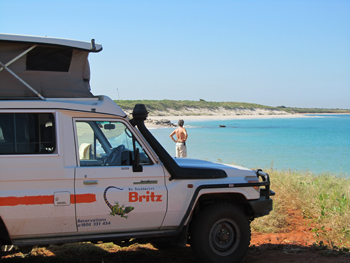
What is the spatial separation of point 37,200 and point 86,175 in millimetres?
597

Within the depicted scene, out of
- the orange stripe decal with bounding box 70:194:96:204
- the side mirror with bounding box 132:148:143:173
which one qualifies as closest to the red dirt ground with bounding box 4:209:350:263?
the orange stripe decal with bounding box 70:194:96:204

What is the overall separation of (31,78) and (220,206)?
2926mm

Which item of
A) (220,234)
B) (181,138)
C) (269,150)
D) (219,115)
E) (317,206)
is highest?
(219,115)

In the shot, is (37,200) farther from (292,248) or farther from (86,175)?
(292,248)

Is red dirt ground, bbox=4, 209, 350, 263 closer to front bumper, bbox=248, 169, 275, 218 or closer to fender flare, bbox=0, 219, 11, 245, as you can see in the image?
front bumper, bbox=248, 169, 275, 218

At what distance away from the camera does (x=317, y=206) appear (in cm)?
765

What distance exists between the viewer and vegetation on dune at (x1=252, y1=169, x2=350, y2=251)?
6.44 m

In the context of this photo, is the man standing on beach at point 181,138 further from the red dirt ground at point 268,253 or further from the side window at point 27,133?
the side window at point 27,133

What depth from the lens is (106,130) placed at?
4.84 m

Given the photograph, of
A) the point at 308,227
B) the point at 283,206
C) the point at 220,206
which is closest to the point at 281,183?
the point at 283,206

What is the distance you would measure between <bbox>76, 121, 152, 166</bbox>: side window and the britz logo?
38 cm

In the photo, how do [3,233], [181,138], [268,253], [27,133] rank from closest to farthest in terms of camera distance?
[3,233] → [27,133] → [268,253] → [181,138]

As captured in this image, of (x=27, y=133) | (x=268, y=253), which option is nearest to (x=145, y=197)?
(x=27, y=133)

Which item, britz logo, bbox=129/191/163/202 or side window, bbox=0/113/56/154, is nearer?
side window, bbox=0/113/56/154
